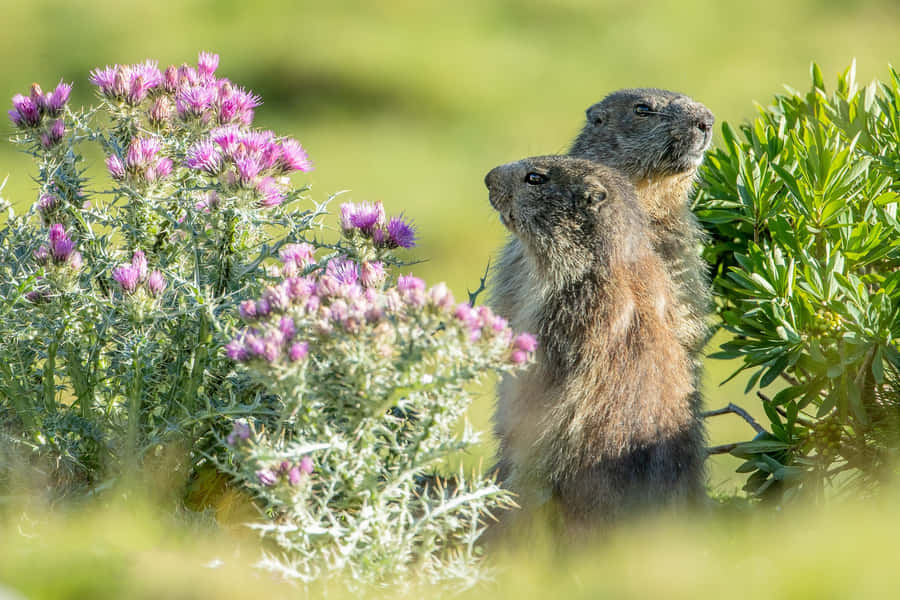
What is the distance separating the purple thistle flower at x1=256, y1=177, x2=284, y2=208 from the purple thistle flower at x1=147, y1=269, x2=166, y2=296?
464mm

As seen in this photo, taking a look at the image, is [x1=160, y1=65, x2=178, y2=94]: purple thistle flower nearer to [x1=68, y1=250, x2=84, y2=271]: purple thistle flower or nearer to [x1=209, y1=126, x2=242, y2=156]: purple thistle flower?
[x1=209, y1=126, x2=242, y2=156]: purple thistle flower

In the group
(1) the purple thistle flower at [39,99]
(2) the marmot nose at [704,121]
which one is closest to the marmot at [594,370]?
(2) the marmot nose at [704,121]

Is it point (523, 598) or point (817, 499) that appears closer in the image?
point (523, 598)

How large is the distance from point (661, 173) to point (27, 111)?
317 cm

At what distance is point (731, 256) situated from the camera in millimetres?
5234

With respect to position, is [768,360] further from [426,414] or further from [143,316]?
[143,316]

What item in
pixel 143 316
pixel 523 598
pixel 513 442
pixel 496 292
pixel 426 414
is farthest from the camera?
pixel 496 292

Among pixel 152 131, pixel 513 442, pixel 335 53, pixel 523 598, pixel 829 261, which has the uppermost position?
pixel 335 53

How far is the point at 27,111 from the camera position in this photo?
3963 millimetres

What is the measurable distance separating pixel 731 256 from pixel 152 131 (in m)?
3.02

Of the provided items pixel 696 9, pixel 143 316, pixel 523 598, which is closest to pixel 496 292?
pixel 143 316

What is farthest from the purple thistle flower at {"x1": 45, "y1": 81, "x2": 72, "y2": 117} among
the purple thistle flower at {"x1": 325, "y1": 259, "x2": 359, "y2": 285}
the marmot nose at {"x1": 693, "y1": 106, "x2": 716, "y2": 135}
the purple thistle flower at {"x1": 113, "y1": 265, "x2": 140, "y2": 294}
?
the marmot nose at {"x1": 693, "y1": 106, "x2": 716, "y2": 135}

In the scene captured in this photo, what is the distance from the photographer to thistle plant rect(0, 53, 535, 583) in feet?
9.46

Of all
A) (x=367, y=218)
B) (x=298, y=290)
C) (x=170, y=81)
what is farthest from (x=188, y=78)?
→ (x=298, y=290)
